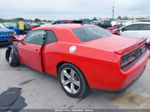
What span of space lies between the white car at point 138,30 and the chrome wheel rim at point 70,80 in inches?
221

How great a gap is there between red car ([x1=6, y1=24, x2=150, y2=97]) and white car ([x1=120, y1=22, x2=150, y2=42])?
4464 mm

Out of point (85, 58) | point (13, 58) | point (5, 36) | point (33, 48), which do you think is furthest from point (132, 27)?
point (5, 36)

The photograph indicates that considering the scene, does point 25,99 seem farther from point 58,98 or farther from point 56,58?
point 56,58

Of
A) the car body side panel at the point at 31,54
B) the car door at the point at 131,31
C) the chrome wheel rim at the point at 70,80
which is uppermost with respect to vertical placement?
the car door at the point at 131,31

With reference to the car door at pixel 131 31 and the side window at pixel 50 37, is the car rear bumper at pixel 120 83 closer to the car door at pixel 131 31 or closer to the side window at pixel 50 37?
the side window at pixel 50 37

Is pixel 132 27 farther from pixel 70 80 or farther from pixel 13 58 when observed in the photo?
pixel 13 58

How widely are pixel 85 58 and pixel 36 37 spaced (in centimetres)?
184

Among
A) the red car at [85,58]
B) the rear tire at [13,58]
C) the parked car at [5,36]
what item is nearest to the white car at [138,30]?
the red car at [85,58]

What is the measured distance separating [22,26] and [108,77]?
36.7 feet

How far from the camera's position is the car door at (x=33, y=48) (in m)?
3.23

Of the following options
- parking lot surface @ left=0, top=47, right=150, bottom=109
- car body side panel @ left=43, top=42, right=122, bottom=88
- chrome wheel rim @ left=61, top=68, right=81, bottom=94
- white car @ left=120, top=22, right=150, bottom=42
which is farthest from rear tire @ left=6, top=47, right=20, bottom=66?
white car @ left=120, top=22, right=150, bottom=42

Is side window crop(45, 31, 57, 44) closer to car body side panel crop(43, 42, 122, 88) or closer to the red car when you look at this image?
the red car

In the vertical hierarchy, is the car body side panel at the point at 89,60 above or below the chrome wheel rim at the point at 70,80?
above

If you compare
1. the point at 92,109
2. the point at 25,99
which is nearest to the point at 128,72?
the point at 92,109
